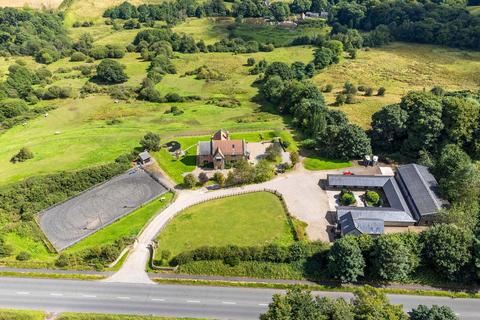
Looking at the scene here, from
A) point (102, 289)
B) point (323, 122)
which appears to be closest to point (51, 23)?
point (323, 122)

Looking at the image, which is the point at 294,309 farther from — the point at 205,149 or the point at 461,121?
the point at 461,121

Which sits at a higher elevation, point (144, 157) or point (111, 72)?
point (111, 72)

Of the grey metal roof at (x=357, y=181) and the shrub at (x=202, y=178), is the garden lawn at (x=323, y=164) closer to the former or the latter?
the grey metal roof at (x=357, y=181)

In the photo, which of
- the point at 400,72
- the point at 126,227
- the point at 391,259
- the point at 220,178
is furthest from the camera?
the point at 400,72

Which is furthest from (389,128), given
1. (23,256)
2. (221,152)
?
(23,256)

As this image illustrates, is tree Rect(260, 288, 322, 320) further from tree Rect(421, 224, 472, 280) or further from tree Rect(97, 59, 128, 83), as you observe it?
tree Rect(97, 59, 128, 83)
